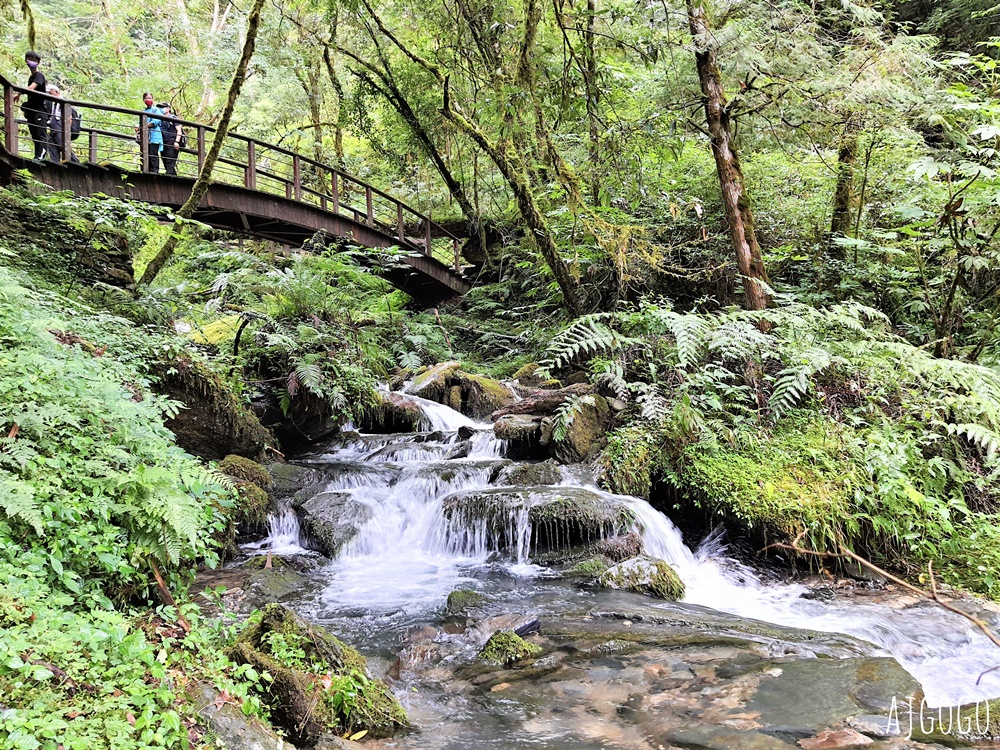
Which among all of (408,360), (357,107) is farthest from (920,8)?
(408,360)

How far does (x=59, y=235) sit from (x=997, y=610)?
1118cm

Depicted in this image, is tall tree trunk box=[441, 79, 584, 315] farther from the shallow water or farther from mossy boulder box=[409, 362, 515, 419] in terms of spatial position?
the shallow water

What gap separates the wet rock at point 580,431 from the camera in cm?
852

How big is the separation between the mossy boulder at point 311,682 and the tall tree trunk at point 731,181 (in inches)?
278

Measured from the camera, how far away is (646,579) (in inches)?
234

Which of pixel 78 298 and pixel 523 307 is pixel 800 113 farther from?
pixel 78 298

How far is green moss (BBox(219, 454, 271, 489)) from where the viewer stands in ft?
24.2

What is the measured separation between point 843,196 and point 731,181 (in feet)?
10.6

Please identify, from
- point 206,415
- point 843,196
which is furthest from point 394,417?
point 843,196

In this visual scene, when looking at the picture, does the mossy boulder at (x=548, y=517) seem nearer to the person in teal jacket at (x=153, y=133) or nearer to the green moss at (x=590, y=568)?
the green moss at (x=590, y=568)

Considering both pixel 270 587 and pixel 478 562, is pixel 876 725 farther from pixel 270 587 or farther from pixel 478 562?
pixel 270 587

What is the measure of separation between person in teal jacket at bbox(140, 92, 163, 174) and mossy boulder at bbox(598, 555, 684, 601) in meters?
10.9

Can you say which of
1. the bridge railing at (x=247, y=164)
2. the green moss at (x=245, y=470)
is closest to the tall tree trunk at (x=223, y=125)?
the bridge railing at (x=247, y=164)

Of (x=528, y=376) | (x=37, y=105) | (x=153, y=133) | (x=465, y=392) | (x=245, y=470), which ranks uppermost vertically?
(x=153, y=133)
